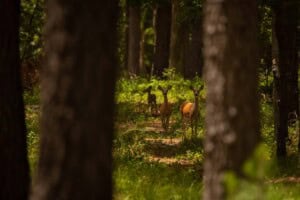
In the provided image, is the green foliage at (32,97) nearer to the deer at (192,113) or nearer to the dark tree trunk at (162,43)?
the dark tree trunk at (162,43)

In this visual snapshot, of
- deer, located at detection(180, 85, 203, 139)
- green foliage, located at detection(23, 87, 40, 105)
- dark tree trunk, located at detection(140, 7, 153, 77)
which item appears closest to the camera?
deer, located at detection(180, 85, 203, 139)

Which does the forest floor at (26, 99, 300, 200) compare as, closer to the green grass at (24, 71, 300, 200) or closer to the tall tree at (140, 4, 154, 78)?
the green grass at (24, 71, 300, 200)

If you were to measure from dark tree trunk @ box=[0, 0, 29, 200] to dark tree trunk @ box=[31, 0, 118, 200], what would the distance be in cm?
251

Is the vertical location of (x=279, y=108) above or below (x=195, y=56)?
below

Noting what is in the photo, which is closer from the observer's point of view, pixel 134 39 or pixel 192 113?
pixel 192 113

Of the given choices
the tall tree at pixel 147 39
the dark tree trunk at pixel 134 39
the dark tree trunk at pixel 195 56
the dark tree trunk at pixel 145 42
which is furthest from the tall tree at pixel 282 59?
the tall tree at pixel 147 39

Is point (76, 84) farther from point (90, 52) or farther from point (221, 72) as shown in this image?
point (221, 72)

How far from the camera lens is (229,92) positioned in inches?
239

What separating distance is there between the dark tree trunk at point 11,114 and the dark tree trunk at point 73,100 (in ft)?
8.25

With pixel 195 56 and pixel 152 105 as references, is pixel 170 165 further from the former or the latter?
pixel 195 56

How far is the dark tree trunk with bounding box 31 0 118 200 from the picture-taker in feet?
19.3

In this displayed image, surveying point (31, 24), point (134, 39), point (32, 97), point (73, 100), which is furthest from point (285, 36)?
point (134, 39)

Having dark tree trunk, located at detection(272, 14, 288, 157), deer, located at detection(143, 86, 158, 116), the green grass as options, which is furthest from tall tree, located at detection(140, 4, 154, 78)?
dark tree trunk, located at detection(272, 14, 288, 157)

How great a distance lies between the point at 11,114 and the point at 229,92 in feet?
10.7
